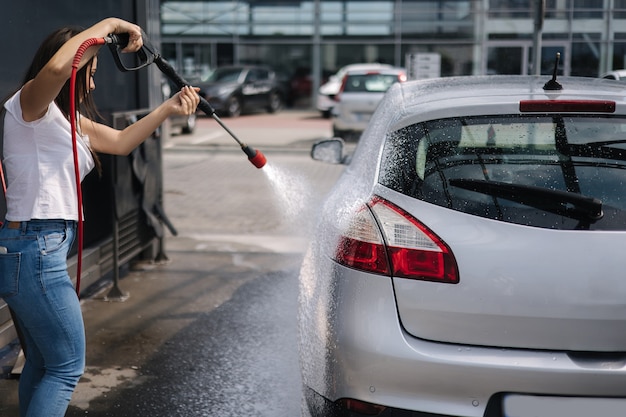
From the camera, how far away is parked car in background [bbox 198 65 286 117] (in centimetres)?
2503

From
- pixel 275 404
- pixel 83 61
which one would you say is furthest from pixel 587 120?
pixel 275 404

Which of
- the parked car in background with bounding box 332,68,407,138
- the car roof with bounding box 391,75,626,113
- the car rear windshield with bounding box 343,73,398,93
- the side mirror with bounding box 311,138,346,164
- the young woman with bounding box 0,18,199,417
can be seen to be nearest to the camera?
the young woman with bounding box 0,18,199,417

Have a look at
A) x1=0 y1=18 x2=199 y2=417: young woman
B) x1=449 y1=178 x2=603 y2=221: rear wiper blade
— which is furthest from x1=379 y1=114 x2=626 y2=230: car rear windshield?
x1=0 y1=18 x2=199 y2=417: young woman

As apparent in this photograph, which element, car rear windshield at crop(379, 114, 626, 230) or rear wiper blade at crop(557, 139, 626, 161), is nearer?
car rear windshield at crop(379, 114, 626, 230)

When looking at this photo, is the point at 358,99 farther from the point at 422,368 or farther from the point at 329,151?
the point at 422,368

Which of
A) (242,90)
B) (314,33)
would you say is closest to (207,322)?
(242,90)

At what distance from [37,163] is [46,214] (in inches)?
7.0

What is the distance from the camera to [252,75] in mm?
27156

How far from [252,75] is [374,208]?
24.8 meters

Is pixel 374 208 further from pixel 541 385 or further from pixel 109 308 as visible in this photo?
pixel 109 308

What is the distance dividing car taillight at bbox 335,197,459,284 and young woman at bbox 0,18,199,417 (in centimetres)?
98

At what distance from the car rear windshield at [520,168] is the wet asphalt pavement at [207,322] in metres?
1.64

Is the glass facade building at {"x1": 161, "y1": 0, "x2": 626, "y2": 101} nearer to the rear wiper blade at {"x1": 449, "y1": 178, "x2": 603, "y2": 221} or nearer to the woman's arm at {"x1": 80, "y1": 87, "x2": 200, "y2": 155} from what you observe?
the woman's arm at {"x1": 80, "y1": 87, "x2": 200, "y2": 155}

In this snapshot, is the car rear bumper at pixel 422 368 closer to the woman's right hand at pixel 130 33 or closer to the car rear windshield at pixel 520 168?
the car rear windshield at pixel 520 168
